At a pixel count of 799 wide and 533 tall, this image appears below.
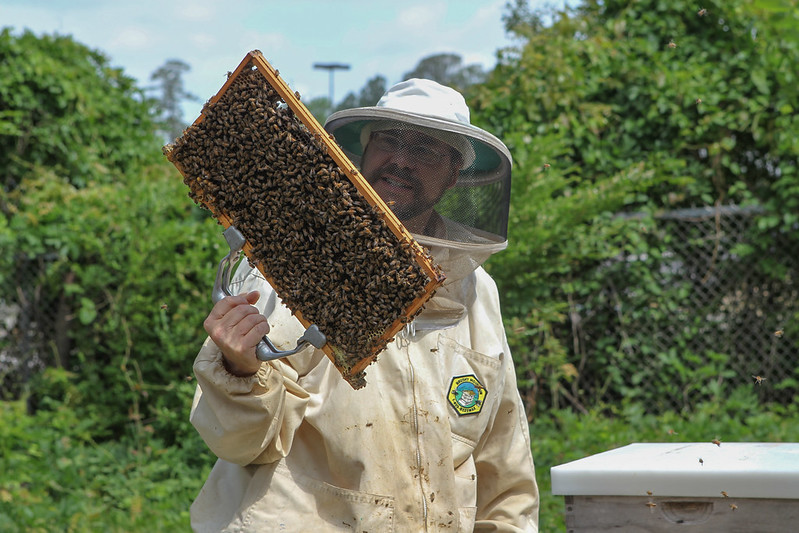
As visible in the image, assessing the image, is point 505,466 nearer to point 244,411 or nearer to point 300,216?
point 244,411

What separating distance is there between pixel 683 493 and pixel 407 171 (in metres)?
0.96

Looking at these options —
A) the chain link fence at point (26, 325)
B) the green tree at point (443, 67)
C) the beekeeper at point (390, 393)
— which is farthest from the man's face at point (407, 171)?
the green tree at point (443, 67)

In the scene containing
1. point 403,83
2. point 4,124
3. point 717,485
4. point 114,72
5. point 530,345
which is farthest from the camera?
point 114,72

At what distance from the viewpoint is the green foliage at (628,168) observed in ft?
16.8

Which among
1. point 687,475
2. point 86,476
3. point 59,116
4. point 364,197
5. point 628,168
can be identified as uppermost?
point 59,116

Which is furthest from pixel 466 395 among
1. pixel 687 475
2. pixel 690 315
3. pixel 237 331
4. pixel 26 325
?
pixel 26 325

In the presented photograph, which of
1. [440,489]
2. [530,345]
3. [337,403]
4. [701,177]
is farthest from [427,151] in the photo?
[701,177]

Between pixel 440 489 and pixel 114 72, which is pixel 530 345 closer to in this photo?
pixel 440 489

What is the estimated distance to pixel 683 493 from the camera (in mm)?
1834

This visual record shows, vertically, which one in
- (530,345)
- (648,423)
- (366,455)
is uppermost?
(366,455)

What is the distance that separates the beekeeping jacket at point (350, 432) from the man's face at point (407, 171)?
22 centimetres

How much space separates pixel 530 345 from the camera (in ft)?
17.7

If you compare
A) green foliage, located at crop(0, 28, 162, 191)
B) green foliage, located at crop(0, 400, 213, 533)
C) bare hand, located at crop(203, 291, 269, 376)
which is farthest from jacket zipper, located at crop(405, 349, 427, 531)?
green foliage, located at crop(0, 28, 162, 191)

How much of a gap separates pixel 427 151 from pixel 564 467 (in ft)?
2.66
